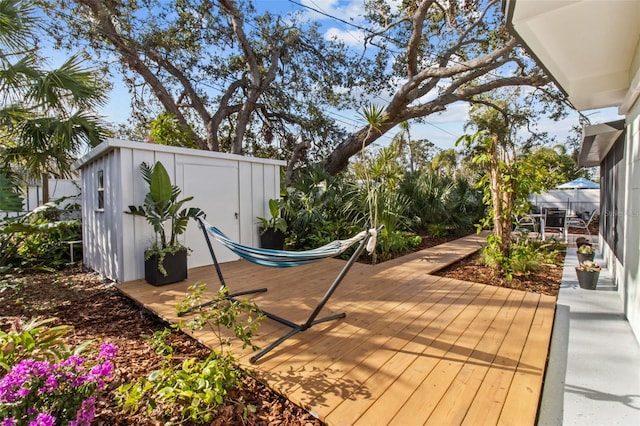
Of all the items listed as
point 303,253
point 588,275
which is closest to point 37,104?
point 303,253

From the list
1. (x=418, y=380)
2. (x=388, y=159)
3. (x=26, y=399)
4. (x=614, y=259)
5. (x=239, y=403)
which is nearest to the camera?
(x=26, y=399)

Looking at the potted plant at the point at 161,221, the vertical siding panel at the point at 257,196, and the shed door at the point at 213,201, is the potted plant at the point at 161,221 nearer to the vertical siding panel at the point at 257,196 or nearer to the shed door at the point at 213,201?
the shed door at the point at 213,201

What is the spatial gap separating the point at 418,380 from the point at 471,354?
24.0 inches

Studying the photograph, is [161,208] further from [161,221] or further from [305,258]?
[305,258]

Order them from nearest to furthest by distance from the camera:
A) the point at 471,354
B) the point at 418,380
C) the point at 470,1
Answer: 1. the point at 418,380
2. the point at 471,354
3. the point at 470,1

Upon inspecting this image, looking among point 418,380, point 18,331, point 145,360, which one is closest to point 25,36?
point 18,331

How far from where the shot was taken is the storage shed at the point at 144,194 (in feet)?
14.7

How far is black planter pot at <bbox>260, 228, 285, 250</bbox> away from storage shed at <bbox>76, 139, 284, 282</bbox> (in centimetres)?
14

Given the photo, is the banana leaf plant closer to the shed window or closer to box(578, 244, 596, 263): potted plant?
the shed window

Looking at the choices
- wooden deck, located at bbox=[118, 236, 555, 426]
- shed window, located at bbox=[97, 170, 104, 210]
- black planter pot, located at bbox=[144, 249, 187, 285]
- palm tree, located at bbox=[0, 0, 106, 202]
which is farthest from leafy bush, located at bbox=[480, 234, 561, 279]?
palm tree, located at bbox=[0, 0, 106, 202]

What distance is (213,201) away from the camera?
5.46 meters

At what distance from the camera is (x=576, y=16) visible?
263 centimetres

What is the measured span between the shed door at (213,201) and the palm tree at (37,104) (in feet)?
6.22

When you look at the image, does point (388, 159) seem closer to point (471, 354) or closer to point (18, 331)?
point (471, 354)
